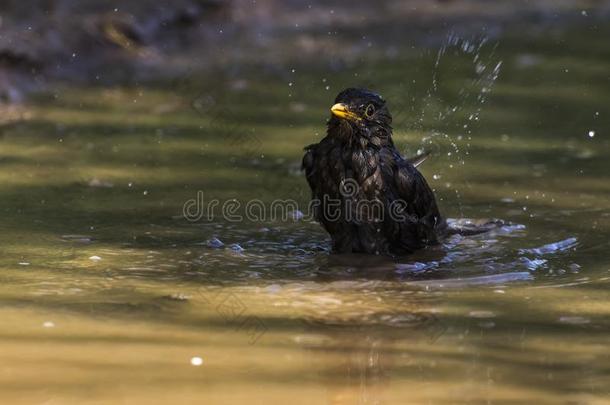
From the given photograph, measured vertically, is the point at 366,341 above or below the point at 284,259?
below

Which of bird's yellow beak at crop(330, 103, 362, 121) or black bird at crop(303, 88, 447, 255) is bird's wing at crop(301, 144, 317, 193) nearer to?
black bird at crop(303, 88, 447, 255)

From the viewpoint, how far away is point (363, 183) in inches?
255

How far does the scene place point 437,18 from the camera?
1317 centimetres

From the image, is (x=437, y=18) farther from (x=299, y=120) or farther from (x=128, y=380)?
(x=128, y=380)

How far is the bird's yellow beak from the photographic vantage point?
20.9 ft

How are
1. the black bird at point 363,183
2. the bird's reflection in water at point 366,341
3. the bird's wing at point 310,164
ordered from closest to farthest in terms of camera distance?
the bird's reflection in water at point 366,341 < the black bird at point 363,183 < the bird's wing at point 310,164

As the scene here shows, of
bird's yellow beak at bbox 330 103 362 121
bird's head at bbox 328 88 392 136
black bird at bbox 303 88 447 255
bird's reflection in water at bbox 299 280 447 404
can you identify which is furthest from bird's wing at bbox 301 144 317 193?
bird's reflection in water at bbox 299 280 447 404

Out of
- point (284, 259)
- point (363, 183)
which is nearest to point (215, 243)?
point (284, 259)

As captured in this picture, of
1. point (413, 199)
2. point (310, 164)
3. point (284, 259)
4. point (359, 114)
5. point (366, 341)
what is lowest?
point (366, 341)

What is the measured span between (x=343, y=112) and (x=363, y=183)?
0.37 metres

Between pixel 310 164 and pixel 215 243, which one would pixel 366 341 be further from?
pixel 215 243

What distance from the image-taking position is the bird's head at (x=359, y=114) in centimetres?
642

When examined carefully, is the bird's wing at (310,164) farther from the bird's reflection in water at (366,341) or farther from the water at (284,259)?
the bird's reflection in water at (366,341)

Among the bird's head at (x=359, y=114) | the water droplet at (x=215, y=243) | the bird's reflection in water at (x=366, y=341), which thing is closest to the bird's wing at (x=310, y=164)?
the bird's head at (x=359, y=114)
